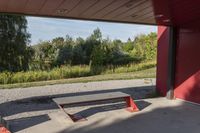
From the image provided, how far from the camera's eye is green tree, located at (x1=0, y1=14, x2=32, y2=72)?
56.3 feet

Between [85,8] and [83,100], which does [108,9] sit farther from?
[83,100]

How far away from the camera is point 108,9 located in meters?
6.06

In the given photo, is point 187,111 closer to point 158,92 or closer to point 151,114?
point 151,114

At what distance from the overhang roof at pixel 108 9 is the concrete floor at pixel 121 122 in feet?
7.59

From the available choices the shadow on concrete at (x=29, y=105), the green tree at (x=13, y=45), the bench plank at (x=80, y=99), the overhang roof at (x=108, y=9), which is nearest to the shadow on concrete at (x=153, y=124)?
the bench plank at (x=80, y=99)

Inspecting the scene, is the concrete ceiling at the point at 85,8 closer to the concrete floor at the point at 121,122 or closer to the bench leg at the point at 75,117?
the bench leg at the point at 75,117

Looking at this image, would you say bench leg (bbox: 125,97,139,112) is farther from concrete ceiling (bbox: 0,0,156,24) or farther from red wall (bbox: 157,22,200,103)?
concrete ceiling (bbox: 0,0,156,24)

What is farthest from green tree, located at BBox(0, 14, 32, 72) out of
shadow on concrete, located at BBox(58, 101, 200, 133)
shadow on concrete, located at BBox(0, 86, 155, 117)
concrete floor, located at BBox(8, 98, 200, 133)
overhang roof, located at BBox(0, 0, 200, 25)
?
shadow on concrete, located at BBox(58, 101, 200, 133)

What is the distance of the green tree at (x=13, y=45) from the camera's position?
17156 mm

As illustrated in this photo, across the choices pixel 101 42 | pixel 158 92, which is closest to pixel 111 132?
pixel 158 92

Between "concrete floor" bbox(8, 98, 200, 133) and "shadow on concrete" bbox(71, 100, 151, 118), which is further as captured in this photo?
"shadow on concrete" bbox(71, 100, 151, 118)

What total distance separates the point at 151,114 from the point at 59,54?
43.9 feet

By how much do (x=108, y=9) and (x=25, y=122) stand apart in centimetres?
297

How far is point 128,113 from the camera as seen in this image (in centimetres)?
675
